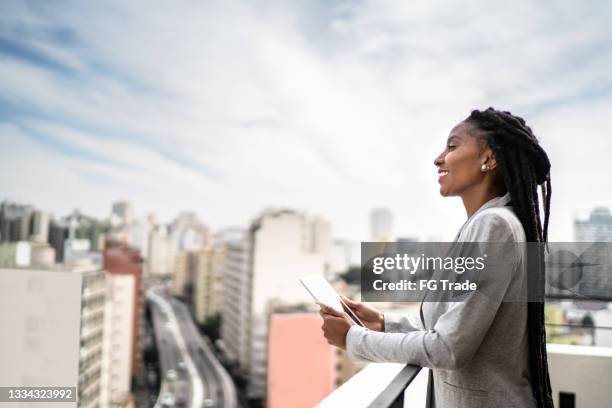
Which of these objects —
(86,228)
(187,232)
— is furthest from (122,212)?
(187,232)

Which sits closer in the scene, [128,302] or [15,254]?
[15,254]

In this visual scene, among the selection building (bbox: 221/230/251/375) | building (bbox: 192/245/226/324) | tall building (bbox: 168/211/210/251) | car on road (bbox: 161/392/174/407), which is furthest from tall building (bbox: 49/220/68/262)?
car on road (bbox: 161/392/174/407)

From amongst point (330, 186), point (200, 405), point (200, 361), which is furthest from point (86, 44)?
point (200, 405)

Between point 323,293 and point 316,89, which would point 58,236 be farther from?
point 323,293

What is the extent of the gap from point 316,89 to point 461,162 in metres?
4.32

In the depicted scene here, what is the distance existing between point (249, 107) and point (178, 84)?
1.47 meters

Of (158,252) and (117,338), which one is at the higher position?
(158,252)

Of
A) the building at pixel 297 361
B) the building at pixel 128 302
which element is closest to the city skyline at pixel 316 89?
the building at pixel 128 302

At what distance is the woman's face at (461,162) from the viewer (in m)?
0.73

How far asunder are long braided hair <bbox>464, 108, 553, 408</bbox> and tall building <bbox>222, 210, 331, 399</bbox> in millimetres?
9973

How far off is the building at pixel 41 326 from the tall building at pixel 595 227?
2.44 metres

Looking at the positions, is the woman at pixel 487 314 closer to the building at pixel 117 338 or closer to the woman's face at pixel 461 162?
the woman's face at pixel 461 162

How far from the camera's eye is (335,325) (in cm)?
69

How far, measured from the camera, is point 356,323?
71 cm
